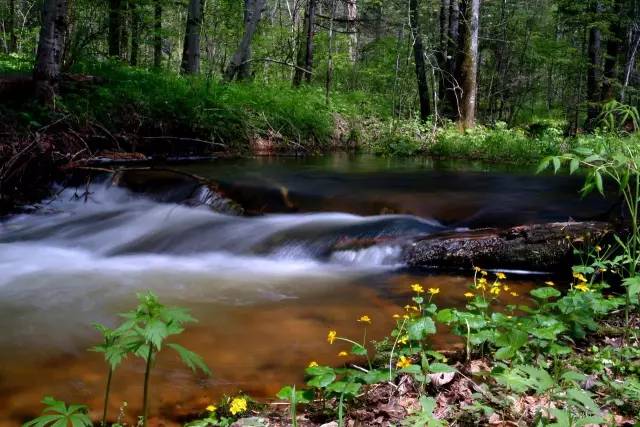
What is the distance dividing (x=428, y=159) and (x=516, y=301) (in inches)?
292

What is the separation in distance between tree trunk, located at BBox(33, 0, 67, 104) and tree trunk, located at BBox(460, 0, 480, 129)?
7964mm

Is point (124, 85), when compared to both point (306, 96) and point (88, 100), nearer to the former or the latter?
point (88, 100)

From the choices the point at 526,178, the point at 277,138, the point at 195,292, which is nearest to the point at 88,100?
the point at 277,138

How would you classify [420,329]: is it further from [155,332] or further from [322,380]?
[155,332]

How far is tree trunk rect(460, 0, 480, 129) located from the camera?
1132 cm

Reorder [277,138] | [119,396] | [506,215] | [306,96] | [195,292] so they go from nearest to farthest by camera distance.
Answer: [119,396]
[195,292]
[506,215]
[277,138]
[306,96]

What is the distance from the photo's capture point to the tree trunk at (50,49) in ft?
22.7

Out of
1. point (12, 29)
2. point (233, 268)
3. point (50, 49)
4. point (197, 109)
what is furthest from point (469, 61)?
point (12, 29)

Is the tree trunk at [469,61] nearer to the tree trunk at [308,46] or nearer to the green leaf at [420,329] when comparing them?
the tree trunk at [308,46]

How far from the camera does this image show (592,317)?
2770 mm

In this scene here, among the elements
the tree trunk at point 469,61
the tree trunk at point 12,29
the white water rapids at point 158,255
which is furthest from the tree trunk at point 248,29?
the tree trunk at point 12,29

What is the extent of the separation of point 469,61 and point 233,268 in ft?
29.1

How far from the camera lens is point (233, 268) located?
16.1 ft

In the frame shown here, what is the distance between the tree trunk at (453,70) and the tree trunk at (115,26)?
782 cm
